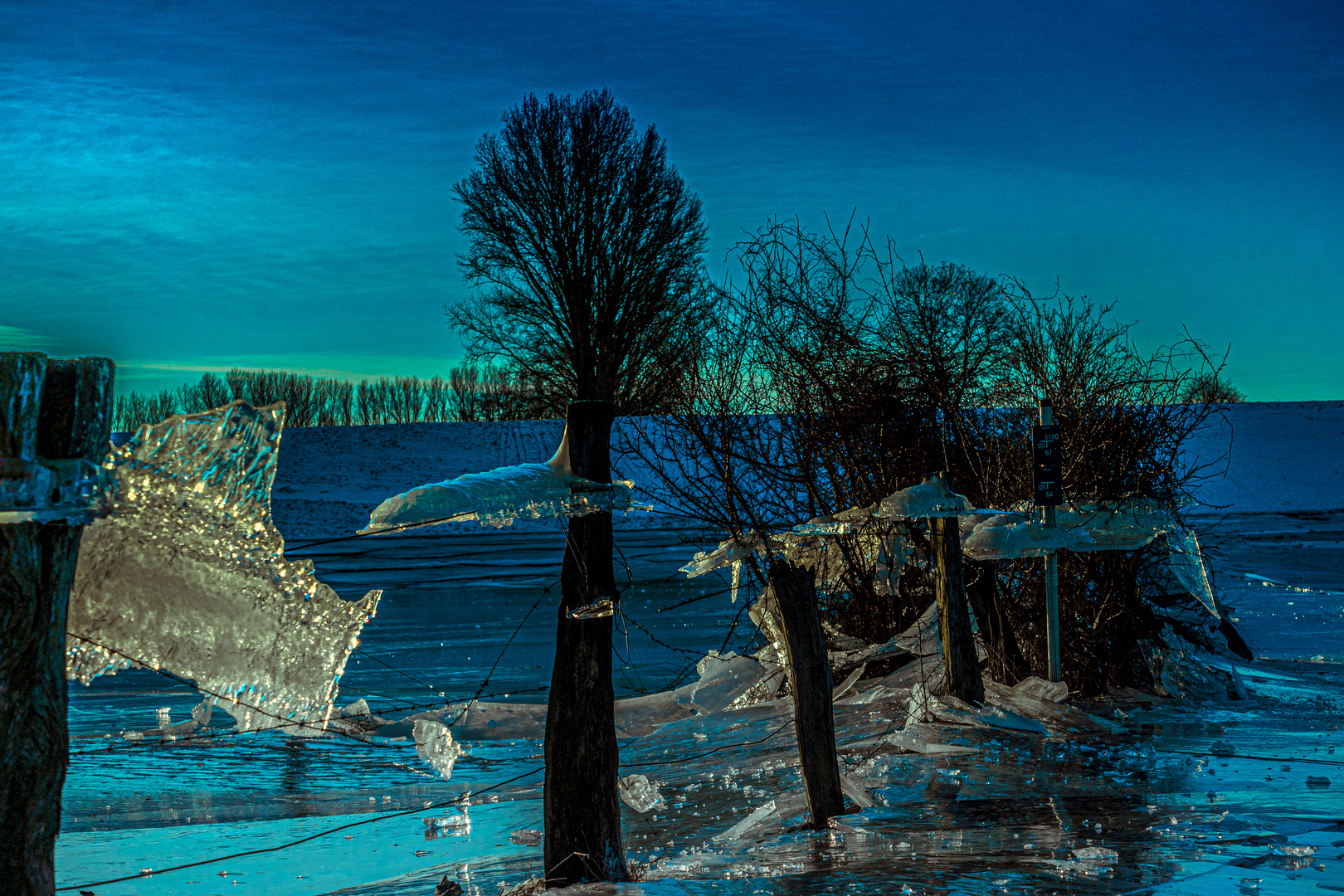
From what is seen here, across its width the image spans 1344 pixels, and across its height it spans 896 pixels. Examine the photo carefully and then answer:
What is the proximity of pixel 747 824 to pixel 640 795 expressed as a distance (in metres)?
0.92

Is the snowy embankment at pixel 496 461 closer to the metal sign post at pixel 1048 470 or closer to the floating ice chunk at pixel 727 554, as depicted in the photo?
the metal sign post at pixel 1048 470

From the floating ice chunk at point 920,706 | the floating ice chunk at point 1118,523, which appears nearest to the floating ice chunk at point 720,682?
the floating ice chunk at point 920,706

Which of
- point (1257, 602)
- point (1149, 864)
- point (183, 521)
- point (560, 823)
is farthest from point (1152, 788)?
point (1257, 602)

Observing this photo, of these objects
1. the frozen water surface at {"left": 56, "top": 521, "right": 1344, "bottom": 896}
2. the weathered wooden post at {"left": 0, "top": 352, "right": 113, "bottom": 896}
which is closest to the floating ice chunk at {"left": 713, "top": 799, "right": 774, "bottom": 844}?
the frozen water surface at {"left": 56, "top": 521, "right": 1344, "bottom": 896}

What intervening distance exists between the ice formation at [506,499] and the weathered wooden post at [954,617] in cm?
393

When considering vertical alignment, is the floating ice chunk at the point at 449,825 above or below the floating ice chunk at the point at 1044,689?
below

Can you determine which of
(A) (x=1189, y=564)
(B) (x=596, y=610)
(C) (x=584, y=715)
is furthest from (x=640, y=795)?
(A) (x=1189, y=564)

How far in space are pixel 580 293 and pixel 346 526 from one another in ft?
33.3

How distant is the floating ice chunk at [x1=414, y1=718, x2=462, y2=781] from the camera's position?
6.68 m

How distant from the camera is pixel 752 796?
691cm

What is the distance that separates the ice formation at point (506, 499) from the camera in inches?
164

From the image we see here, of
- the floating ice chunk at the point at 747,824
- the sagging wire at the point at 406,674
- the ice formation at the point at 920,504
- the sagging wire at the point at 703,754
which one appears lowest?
the sagging wire at the point at 703,754

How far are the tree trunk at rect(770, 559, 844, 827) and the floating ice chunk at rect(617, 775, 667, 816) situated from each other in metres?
1.07

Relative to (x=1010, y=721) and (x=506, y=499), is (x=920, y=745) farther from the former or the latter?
(x=506, y=499)
